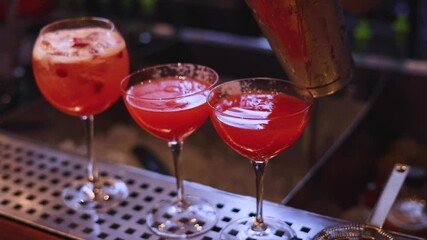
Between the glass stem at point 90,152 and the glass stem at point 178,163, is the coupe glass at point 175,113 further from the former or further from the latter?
the glass stem at point 90,152

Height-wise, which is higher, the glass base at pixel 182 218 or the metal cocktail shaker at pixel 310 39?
the metal cocktail shaker at pixel 310 39

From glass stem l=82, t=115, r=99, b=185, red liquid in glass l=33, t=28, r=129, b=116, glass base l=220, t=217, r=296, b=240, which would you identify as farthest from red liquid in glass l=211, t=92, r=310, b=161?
glass stem l=82, t=115, r=99, b=185

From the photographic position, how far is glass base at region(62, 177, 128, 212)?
1275 mm

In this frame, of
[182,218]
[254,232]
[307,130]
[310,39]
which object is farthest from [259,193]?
[307,130]

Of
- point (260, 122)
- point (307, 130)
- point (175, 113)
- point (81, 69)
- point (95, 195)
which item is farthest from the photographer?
point (307, 130)

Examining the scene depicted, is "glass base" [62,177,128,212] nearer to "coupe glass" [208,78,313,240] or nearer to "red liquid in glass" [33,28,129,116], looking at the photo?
"red liquid in glass" [33,28,129,116]

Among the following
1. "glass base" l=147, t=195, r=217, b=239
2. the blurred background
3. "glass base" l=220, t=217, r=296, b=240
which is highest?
"glass base" l=220, t=217, r=296, b=240

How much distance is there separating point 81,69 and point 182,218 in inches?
13.6

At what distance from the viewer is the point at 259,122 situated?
1.02m

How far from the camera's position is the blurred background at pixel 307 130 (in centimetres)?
162

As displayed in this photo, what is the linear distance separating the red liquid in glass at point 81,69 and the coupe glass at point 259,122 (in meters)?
0.26

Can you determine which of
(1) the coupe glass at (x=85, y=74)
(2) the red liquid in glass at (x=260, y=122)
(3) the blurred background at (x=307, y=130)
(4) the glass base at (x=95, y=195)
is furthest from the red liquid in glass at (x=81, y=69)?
(3) the blurred background at (x=307, y=130)

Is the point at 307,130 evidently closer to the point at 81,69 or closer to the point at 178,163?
the point at 178,163

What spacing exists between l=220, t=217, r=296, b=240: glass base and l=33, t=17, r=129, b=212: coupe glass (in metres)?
0.26
